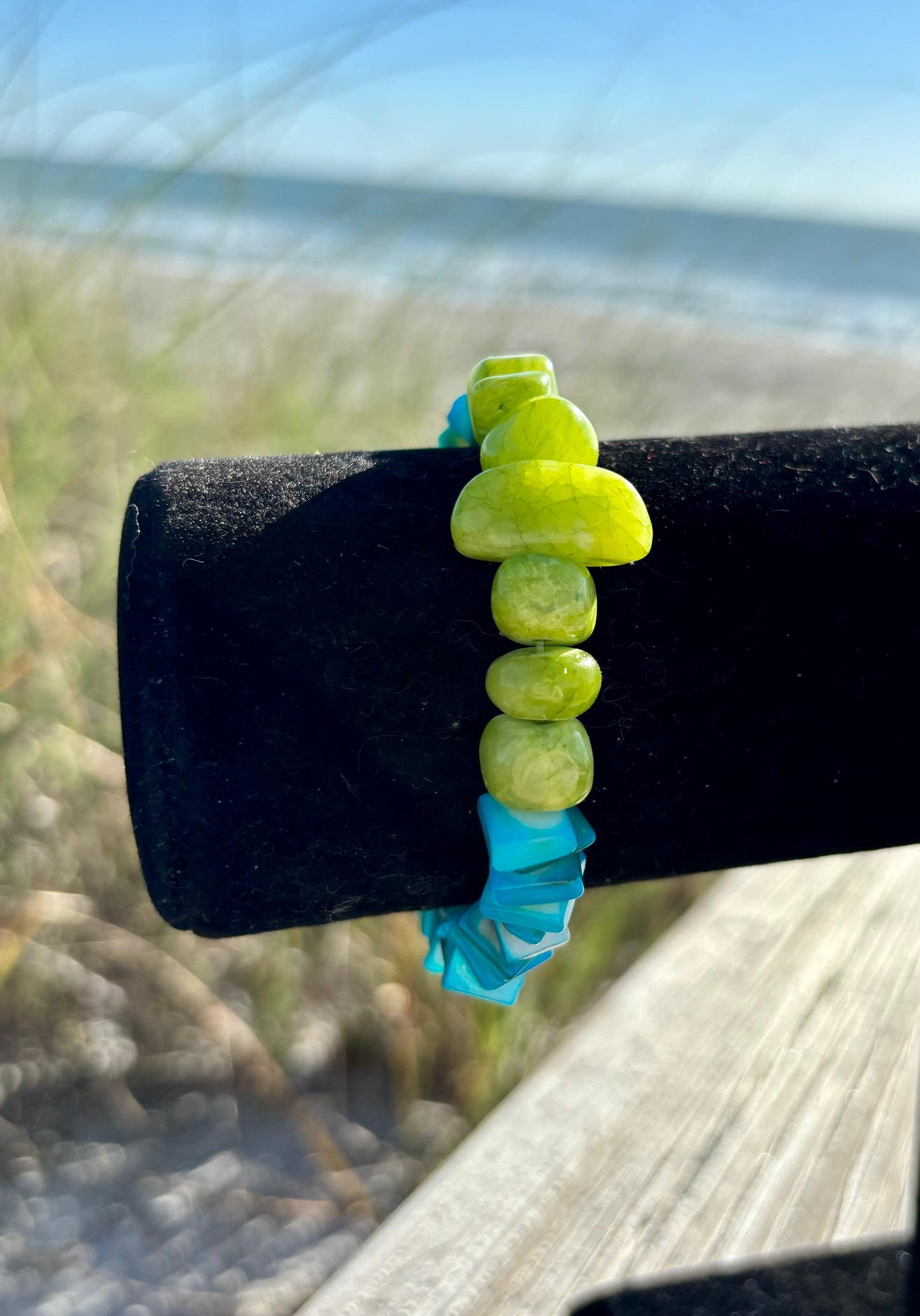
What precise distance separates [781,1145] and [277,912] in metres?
0.48

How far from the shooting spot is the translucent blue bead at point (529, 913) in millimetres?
424

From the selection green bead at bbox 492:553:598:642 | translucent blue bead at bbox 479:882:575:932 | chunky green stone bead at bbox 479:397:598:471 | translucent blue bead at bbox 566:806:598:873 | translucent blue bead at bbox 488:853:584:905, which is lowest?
translucent blue bead at bbox 479:882:575:932

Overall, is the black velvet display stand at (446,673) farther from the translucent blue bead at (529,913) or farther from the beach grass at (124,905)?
the beach grass at (124,905)

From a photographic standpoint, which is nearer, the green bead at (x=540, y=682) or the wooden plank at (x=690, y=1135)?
the green bead at (x=540, y=682)

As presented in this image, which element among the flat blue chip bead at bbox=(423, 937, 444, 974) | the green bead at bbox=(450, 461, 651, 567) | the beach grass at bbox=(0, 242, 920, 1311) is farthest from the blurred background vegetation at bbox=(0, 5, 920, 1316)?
the green bead at bbox=(450, 461, 651, 567)

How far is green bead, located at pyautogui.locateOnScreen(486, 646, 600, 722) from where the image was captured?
0.41 metres

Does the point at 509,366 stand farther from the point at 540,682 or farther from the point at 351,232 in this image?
the point at 351,232

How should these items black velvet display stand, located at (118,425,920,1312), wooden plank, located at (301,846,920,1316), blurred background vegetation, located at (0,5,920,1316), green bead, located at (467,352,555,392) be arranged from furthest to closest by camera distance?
blurred background vegetation, located at (0,5,920,1316), wooden plank, located at (301,846,920,1316), green bead, located at (467,352,555,392), black velvet display stand, located at (118,425,920,1312)

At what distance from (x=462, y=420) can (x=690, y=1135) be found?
511 mm

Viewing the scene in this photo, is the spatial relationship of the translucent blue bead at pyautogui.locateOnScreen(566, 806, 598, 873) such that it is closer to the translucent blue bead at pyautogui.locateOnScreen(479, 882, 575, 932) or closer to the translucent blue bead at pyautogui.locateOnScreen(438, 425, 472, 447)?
the translucent blue bead at pyautogui.locateOnScreen(479, 882, 575, 932)

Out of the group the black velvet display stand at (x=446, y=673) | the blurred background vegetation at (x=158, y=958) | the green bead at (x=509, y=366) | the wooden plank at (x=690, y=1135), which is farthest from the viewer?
the blurred background vegetation at (x=158, y=958)

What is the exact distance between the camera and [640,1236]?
2.23ft

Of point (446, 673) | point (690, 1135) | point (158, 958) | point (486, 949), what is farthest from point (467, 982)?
point (158, 958)

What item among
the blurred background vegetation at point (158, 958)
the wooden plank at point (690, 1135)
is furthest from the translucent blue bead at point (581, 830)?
the blurred background vegetation at point (158, 958)
